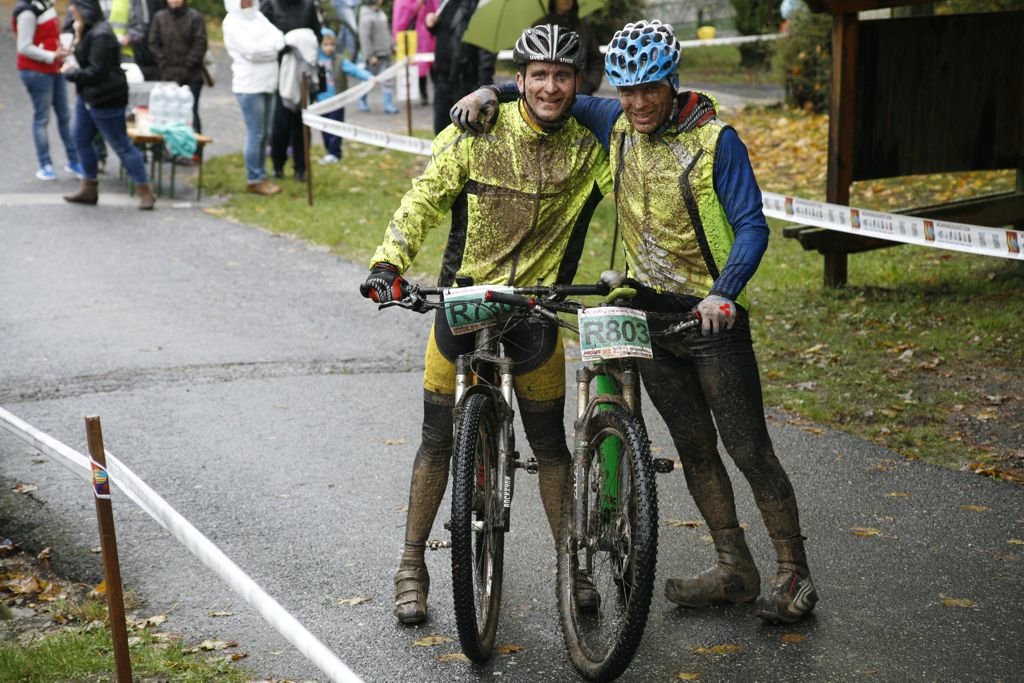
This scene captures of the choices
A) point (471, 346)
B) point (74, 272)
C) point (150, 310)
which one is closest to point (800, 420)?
point (471, 346)

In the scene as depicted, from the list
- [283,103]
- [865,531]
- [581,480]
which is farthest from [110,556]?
[283,103]

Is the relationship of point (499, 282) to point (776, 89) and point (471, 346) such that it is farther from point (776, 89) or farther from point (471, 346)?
point (776, 89)

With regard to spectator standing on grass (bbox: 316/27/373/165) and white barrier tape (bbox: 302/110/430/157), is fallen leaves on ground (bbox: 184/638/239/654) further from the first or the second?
spectator standing on grass (bbox: 316/27/373/165)

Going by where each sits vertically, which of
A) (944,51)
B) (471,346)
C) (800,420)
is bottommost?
(800,420)

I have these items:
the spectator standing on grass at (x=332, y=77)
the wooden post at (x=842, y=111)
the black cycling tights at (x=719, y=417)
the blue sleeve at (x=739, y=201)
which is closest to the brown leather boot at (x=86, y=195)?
the spectator standing on grass at (x=332, y=77)

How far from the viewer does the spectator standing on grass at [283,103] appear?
602 inches

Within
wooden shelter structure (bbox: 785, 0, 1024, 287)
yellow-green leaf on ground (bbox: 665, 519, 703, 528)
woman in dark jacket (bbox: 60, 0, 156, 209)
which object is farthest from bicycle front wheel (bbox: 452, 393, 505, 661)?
woman in dark jacket (bbox: 60, 0, 156, 209)

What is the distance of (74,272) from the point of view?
437 inches

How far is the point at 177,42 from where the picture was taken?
16094mm

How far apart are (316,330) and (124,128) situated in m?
5.15

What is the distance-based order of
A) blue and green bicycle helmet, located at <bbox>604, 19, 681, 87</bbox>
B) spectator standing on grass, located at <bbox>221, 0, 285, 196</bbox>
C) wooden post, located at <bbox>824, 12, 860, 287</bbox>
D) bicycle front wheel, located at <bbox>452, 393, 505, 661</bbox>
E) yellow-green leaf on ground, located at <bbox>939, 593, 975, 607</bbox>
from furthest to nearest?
spectator standing on grass, located at <bbox>221, 0, 285, 196</bbox> < wooden post, located at <bbox>824, 12, 860, 287</bbox> < yellow-green leaf on ground, located at <bbox>939, 593, 975, 607</bbox> < blue and green bicycle helmet, located at <bbox>604, 19, 681, 87</bbox> < bicycle front wheel, located at <bbox>452, 393, 505, 661</bbox>

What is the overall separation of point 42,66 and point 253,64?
7.69ft

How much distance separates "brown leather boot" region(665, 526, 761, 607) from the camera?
4926 mm

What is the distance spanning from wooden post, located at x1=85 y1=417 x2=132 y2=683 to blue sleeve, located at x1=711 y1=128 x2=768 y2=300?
2.06 metres
